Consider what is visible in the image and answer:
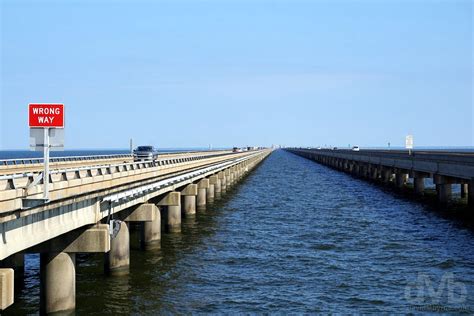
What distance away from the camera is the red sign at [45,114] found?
1265 cm

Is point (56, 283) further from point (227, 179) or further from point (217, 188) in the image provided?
point (227, 179)

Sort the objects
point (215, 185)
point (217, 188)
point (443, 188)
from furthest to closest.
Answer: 1. point (217, 188)
2. point (215, 185)
3. point (443, 188)

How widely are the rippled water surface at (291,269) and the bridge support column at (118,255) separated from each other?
41 centimetres

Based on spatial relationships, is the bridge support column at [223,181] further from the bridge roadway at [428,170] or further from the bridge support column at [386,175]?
the bridge support column at [386,175]

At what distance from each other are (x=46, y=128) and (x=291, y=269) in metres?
12.1

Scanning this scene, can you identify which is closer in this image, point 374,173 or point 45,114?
point 45,114

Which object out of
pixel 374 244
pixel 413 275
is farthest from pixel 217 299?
pixel 374 244

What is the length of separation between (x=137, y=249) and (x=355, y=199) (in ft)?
98.8

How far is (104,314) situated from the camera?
15.5 meters

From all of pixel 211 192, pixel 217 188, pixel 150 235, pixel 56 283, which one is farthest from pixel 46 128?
pixel 217 188

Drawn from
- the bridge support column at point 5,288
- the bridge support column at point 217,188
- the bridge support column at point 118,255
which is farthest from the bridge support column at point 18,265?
the bridge support column at point 217,188

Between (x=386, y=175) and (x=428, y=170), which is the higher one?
(x=428, y=170)

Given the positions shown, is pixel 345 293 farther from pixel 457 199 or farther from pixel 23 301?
pixel 457 199

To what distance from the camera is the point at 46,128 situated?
12797 mm
